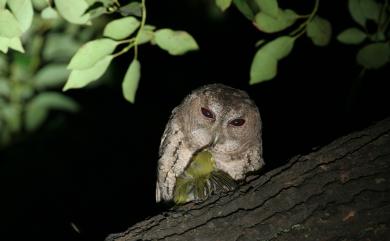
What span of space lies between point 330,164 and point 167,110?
378 cm

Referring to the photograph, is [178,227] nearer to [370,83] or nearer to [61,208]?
[370,83]

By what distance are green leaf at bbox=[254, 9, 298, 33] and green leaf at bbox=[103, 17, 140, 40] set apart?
0.44 meters

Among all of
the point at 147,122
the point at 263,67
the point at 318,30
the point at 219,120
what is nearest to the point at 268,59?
Result: the point at 263,67

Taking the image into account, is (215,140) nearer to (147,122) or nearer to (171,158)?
(171,158)

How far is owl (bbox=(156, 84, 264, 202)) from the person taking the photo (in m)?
2.61

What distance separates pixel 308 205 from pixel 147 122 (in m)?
3.97

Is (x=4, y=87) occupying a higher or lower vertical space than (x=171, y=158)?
higher

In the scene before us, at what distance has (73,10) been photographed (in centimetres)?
147

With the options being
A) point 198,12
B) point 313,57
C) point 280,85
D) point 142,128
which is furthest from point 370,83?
point 142,128

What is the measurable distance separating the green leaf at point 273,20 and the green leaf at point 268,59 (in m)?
0.06

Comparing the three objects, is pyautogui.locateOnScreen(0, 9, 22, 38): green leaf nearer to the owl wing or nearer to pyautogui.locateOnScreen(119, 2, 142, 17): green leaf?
pyautogui.locateOnScreen(119, 2, 142, 17): green leaf

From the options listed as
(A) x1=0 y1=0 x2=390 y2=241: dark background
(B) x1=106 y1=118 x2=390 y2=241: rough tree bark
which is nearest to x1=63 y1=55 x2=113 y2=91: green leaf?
(B) x1=106 y1=118 x2=390 y2=241: rough tree bark

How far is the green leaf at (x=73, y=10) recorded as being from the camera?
1448 millimetres

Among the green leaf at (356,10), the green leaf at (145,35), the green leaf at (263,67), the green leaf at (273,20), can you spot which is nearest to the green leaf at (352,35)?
the green leaf at (356,10)
